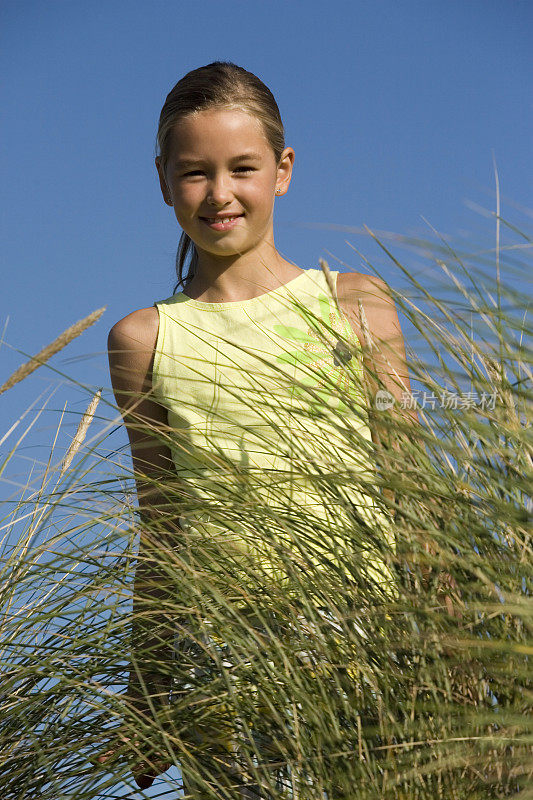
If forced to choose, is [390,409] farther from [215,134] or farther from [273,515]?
[215,134]

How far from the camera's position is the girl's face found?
52.2 inches

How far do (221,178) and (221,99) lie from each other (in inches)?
5.8

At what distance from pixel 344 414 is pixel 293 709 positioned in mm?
282

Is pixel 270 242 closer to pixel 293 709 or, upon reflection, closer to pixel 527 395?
pixel 527 395

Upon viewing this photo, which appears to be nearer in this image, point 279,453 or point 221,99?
point 279,453

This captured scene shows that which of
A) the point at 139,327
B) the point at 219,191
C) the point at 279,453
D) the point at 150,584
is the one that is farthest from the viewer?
the point at 139,327

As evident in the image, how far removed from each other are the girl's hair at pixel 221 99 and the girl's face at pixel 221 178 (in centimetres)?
2

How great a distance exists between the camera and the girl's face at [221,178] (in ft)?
4.35

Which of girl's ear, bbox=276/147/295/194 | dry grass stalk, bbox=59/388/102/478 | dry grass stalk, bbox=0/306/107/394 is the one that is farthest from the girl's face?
dry grass stalk, bbox=0/306/107/394

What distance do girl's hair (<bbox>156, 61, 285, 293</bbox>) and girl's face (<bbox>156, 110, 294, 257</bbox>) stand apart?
0.9 inches

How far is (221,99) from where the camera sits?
1.37 meters

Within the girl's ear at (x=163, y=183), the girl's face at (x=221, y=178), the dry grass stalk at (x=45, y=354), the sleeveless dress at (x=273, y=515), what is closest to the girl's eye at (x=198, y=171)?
the girl's face at (x=221, y=178)

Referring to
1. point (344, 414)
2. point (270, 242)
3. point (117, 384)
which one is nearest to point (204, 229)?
point (270, 242)

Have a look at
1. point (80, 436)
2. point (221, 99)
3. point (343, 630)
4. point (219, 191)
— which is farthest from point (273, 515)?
point (221, 99)
